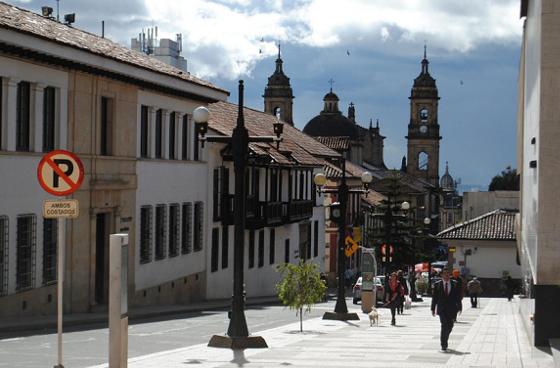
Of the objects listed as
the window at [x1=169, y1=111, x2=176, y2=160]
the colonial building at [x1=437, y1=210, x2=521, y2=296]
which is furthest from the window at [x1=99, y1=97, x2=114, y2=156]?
the colonial building at [x1=437, y1=210, x2=521, y2=296]

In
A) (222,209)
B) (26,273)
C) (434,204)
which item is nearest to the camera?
(26,273)

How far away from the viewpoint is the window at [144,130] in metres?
36.2

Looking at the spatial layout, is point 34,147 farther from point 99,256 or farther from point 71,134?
point 99,256

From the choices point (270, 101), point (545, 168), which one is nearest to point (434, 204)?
point (270, 101)

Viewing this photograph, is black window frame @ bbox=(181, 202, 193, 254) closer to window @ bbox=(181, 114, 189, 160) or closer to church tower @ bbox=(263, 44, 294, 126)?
window @ bbox=(181, 114, 189, 160)

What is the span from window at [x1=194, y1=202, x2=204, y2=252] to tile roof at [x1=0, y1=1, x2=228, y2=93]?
5889 mm

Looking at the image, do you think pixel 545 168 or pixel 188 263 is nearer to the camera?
pixel 545 168

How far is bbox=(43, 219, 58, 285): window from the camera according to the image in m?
28.3

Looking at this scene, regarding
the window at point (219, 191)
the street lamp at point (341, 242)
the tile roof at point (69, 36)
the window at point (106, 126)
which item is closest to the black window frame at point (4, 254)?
the tile roof at point (69, 36)

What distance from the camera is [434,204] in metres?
165

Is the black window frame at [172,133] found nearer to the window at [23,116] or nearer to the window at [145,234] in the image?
the window at [145,234]

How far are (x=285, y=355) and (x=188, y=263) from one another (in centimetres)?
2447

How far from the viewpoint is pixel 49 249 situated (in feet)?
94.1

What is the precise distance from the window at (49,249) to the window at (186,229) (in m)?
12.3
